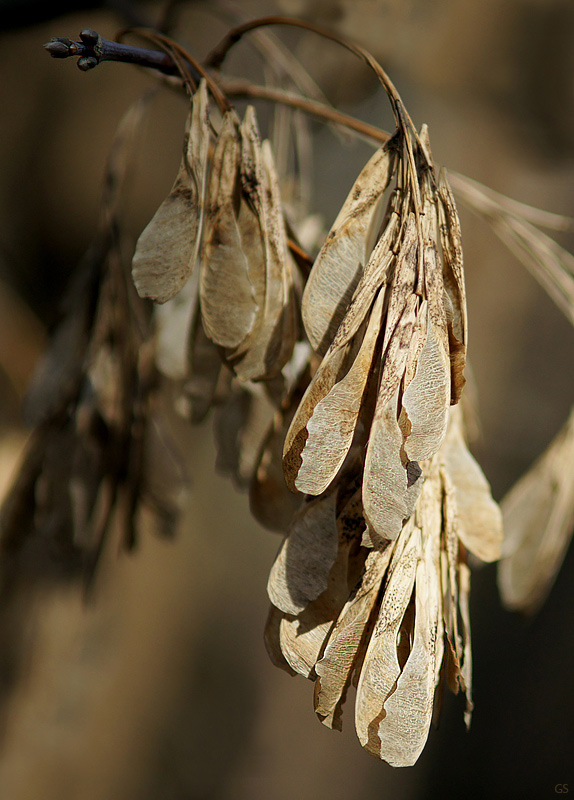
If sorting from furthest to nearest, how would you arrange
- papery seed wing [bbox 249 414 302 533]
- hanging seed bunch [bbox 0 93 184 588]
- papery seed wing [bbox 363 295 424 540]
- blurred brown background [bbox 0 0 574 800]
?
blurred brown background [bbox 0 0 574 800] < hanging seed bunch [bbox 0 93 184 588] < papery seed wing [bbox 249 414 302 533] < papery seed wing [bbox 363 295 424 540]

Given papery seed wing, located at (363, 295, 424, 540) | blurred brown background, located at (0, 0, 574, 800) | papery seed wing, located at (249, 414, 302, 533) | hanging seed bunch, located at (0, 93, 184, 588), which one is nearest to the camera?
papery seed wing, located at (363, 295, 424, 540)

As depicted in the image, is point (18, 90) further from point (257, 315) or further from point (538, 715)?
point (538, 715)

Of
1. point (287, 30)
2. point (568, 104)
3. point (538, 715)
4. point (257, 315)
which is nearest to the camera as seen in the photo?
point (257, 315)

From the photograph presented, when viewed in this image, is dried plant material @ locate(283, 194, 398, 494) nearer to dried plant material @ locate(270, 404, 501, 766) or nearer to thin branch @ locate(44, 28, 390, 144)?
dried plant material @ locate(270, 404, 501, 766)

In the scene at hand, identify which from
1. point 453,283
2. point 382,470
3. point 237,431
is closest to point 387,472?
point 382,470

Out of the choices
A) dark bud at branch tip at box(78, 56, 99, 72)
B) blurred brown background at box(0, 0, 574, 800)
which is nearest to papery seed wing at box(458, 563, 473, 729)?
dark bud at branch tip at box(78, 56, 99, 72)

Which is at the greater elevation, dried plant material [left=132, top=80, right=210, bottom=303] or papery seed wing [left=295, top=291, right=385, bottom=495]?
dried plant material [left=132, top=80, right=210, bottom=303]

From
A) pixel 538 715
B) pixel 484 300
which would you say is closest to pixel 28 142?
pixel 484 300
